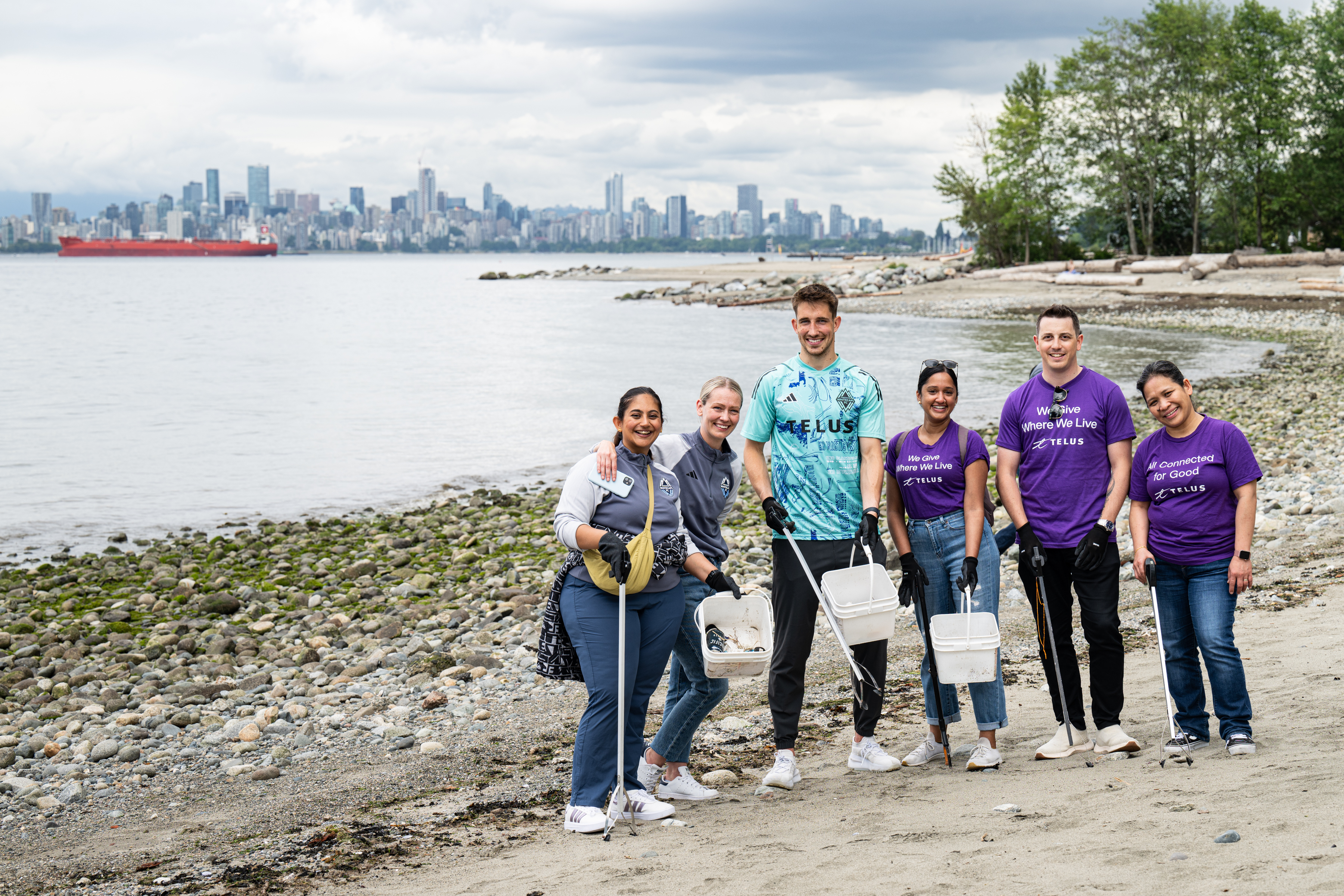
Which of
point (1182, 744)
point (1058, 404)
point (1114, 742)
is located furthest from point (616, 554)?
point (1182, 744)

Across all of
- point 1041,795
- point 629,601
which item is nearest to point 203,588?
point 629,601

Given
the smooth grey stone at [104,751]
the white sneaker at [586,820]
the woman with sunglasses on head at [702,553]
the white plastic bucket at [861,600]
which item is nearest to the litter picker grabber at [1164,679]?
the white plastic bucket at [861,600]

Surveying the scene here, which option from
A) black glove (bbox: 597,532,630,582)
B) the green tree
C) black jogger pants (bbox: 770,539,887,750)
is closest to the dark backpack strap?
black jogger pants (bbox: 770,539,887,750)

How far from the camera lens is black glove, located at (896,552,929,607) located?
5.29 metres

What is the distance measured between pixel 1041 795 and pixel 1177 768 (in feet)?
2.13

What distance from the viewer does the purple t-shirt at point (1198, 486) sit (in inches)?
201

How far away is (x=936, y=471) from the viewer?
5.36 meters

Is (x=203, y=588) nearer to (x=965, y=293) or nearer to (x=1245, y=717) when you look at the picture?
(x=1245, y=717)

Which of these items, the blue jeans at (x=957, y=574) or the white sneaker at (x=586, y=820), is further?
the blue jeans at (x=957, y=574)

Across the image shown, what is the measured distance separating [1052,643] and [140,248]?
201 meters

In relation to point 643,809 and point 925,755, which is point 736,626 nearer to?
point 643,809

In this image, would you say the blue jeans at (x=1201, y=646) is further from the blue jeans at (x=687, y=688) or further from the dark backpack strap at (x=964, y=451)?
the blue jeans at (x=687, y=688)

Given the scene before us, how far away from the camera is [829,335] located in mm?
5273

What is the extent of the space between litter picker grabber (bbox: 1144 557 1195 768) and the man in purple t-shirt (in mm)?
136
